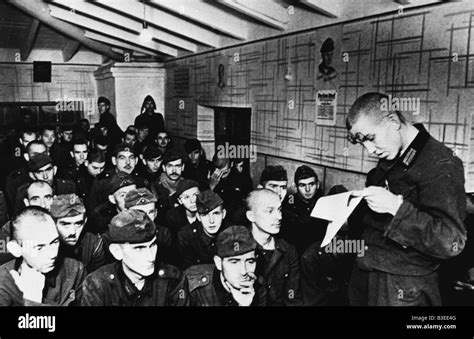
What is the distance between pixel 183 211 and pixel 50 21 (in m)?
1.31

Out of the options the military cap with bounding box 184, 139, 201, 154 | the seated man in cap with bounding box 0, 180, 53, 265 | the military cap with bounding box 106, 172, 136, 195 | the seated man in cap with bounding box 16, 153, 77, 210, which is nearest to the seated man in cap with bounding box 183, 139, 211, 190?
the military cap with bounding box 184, 139, 201, 154

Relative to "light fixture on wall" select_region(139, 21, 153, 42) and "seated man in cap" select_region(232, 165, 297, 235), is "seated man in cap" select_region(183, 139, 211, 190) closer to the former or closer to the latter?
"seated man in cap" select_region(232, 165, 297, 235)

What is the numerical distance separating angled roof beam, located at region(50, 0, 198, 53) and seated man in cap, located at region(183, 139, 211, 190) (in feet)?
1.66

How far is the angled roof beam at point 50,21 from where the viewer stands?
2.26 meters

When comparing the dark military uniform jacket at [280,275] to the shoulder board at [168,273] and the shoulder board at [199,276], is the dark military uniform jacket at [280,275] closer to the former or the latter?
the shoulder board at [199,276]

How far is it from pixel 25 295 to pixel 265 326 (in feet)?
2.53

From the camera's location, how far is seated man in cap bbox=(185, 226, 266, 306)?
135 cm

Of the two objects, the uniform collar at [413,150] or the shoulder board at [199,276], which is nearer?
the uniform collar at [413,150]

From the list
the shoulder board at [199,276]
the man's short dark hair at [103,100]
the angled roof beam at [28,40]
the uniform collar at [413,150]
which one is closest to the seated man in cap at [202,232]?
the shoulder board at [199,276]

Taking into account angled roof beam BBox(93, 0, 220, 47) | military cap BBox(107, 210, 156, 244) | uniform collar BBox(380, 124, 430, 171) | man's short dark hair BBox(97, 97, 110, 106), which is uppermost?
angled roof beam BBox(93, 0, 220, 47)

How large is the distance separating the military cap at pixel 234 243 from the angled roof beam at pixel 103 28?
49.7 inches

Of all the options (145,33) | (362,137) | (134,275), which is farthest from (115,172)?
(362,137)

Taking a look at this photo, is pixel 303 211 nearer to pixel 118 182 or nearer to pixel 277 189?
pixel 277 189

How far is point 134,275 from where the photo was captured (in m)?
1.33
